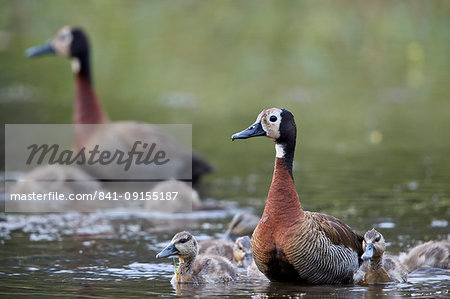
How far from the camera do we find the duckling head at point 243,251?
9477 millimetres

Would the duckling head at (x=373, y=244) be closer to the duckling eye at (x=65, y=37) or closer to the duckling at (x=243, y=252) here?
the duckling at (x=243, y=252)

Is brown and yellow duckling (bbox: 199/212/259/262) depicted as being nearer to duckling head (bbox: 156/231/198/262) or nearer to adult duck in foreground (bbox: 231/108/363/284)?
duckling head (bbox: 156/231/198/262)

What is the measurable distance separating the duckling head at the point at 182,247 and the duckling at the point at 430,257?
6.73 feet

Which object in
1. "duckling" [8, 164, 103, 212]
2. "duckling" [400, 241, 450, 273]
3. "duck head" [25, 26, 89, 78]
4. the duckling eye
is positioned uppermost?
the duckling eye

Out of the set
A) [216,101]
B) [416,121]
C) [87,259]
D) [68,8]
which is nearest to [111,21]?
[68,8]

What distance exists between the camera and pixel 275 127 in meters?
8.19

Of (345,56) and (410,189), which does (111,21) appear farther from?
(410,189)

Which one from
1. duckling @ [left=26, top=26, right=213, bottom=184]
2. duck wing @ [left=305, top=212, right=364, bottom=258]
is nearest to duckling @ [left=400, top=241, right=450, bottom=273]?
duck wing @ [left=305, top=212, right=364, bottom=258]

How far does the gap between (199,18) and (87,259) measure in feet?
59.1

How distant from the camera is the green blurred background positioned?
45.5ft

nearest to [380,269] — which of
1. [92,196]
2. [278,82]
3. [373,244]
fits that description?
[373,244]

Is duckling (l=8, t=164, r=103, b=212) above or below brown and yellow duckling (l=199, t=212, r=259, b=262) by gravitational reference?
above

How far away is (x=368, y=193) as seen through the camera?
12.6 metres

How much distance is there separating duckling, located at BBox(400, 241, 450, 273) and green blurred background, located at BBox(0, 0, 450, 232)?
7.74 ft
